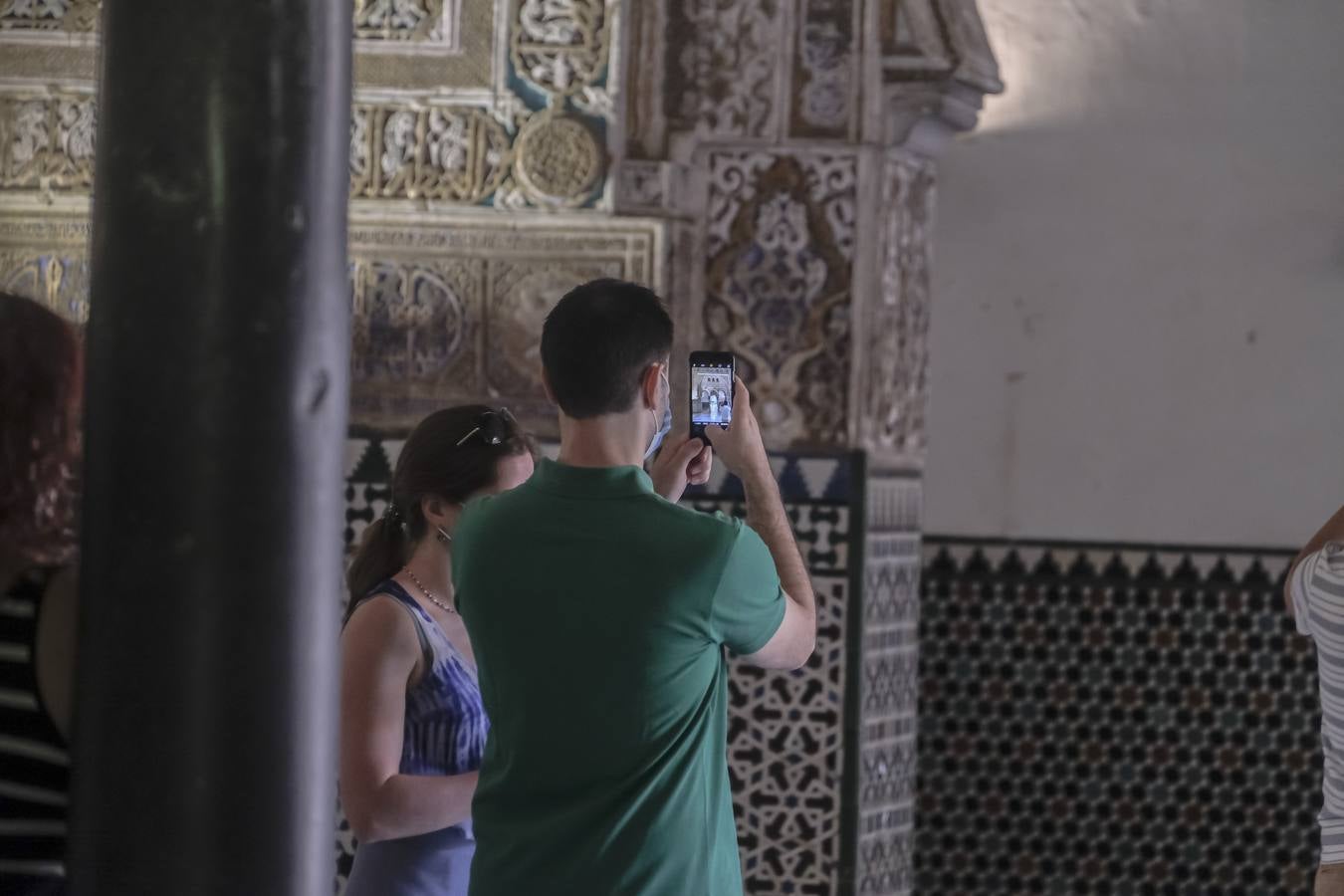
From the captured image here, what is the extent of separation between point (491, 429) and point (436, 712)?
43 centimetres

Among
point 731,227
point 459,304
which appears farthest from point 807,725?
point 459,304

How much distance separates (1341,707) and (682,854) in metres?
1.08

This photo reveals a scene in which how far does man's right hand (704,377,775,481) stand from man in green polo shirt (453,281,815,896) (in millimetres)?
223

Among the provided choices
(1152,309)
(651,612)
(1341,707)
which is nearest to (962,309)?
(1152,309)

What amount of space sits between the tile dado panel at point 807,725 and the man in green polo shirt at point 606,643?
89.1 inches

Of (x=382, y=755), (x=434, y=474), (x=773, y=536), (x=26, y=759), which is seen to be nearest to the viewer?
(x=26, y=759)

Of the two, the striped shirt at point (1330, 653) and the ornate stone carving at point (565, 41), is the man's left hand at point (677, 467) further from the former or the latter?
the ornate stone carving at point (565, 41)

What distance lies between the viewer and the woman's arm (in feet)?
8.32

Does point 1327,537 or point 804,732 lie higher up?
point 1327,537

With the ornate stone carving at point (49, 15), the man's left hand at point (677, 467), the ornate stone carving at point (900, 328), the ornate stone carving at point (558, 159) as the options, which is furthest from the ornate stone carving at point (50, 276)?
the man's left hand at point (677, 467)

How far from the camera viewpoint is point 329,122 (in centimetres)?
201

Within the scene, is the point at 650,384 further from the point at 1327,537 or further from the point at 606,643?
the point at 1327,537

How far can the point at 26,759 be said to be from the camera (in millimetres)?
1821

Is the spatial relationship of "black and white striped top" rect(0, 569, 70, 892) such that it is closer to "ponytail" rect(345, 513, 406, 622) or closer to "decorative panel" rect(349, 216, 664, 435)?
"ponytail" rect(345, 513, 406, 622)
